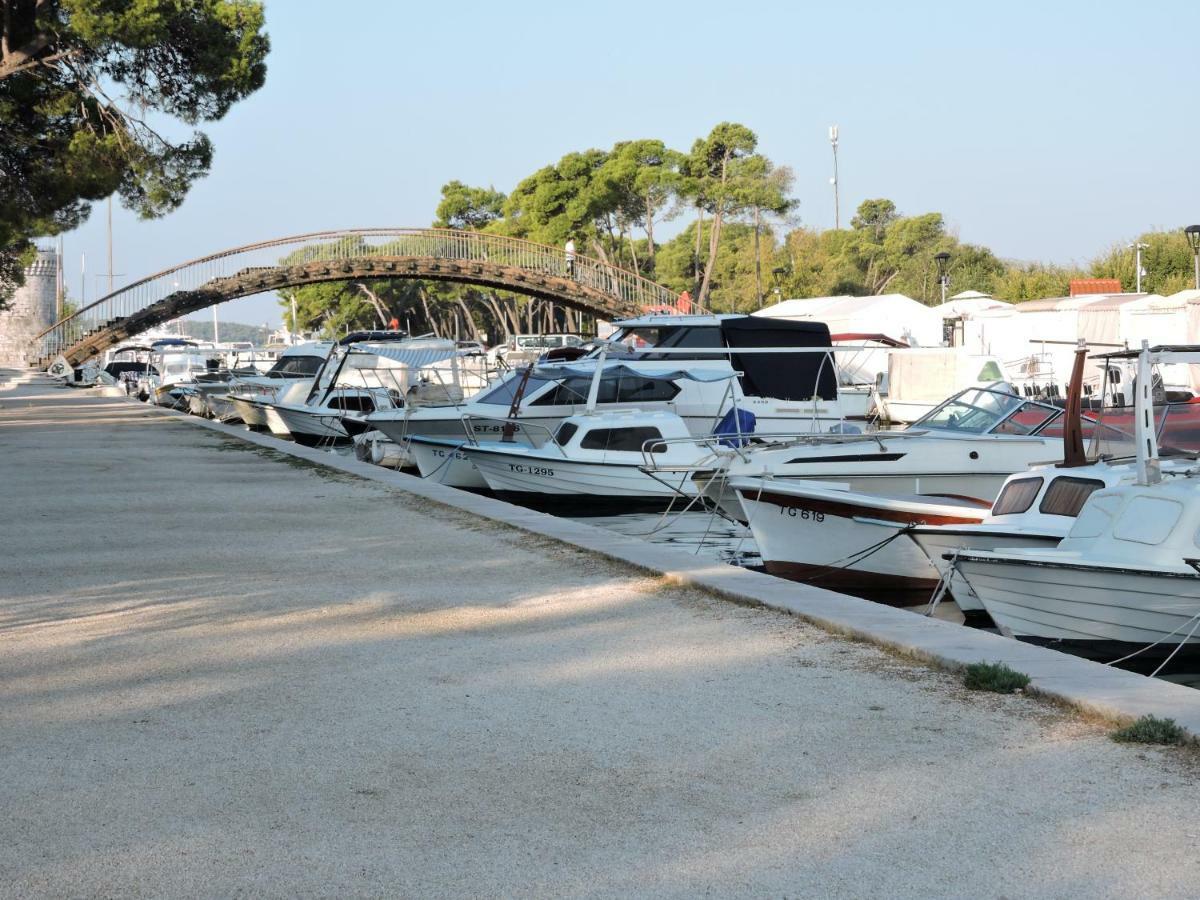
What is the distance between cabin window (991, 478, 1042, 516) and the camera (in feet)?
40.7

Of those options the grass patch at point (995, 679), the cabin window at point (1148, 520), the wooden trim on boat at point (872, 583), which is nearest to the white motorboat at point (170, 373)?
the wooden trim on boat at point (872, 583)

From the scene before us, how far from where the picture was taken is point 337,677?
740 cm

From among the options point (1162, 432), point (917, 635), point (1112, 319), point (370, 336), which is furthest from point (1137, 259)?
point (917, 635)

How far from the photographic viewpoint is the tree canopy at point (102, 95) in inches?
1170

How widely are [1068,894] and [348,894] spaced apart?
2154mm

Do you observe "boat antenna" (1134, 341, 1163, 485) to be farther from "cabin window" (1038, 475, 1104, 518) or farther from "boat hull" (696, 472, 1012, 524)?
"boat hull" (696, 472, 1012, 524)

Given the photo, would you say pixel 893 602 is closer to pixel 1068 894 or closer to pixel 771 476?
pixel 771 476

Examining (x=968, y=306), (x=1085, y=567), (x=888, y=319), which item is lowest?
(x=1085, y=567)

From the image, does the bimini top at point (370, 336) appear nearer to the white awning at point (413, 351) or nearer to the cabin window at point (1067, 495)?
the white awning at point (413, 351)

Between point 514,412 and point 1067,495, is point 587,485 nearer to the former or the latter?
point 514,412

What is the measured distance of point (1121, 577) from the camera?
1034 cm

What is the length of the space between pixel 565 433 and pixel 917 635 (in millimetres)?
12975

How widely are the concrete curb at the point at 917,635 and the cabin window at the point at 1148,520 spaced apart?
2.42 m

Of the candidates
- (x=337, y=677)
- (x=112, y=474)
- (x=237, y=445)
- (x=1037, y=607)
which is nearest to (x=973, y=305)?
(x=237, y=445)
